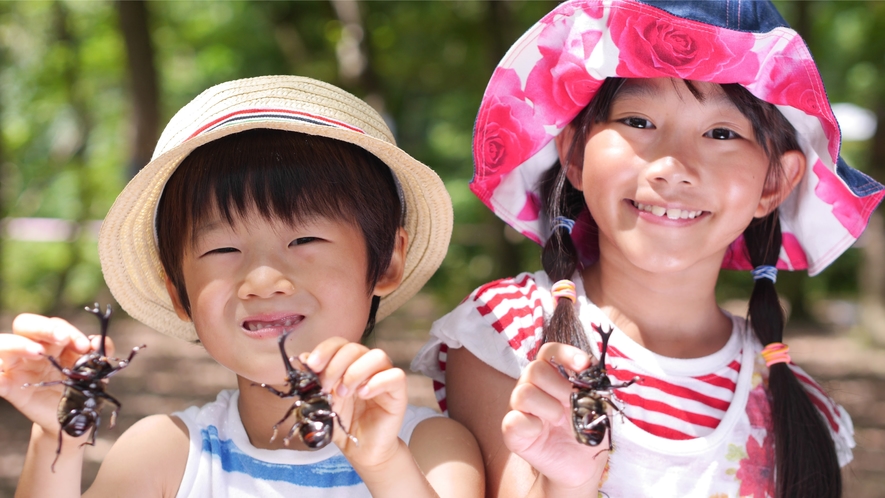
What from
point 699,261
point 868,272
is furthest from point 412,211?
point 868,272

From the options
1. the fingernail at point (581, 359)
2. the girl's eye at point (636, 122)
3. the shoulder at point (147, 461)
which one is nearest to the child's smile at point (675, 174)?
the girl's eye at point (636, 122)

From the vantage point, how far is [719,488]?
2293 mm

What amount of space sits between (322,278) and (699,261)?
109 cm

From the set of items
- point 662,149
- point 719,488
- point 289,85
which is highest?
point 289,85

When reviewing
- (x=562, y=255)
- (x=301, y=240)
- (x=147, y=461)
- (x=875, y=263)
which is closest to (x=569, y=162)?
(x=562, y=255)

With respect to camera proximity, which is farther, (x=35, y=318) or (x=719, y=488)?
(x=719, y=488)

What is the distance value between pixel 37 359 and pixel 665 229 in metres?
1.51

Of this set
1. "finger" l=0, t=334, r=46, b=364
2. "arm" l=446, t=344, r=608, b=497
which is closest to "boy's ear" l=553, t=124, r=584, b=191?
"arm" l=446, t=344, r=608, b=497

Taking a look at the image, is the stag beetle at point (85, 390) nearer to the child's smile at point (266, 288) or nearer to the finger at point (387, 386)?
the child's smile at point (266, 288)

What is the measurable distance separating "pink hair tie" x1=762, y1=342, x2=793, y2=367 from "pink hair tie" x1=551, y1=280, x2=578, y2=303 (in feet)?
1.97

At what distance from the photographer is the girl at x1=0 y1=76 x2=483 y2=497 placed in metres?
2.00

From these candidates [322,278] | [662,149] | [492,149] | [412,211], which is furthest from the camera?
[492,149]

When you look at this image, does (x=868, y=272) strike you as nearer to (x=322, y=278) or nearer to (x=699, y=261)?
(x=699, y=261)

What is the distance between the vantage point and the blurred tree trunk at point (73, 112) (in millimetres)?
12844
